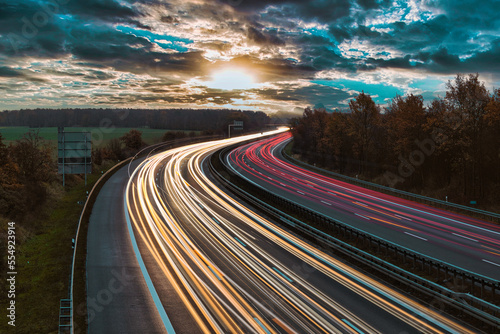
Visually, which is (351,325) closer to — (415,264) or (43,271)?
(415,264)

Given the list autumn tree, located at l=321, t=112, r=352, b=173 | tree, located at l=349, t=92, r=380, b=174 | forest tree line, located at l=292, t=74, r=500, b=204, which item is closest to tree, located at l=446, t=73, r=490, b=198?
forest tree line, located at l=292, t=74, r=500, b=204

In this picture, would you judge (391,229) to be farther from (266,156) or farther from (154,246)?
(266,156)

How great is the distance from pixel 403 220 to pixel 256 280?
17.3 m

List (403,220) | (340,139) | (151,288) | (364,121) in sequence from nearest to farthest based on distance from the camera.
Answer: (151,288)
(403,220)
(364,121)
(340,139)

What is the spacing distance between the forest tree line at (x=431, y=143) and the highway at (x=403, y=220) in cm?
823

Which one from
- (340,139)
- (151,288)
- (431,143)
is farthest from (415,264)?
(340,139)

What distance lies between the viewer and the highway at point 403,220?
68.7ft

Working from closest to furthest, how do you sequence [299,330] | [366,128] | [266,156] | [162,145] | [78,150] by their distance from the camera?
[299,330], [78,150], [366,128], [266,156], [162,145]

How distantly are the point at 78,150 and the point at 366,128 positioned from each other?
1715 inches

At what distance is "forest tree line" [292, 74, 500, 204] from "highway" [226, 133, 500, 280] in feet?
27.0

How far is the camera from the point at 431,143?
43.7 metres

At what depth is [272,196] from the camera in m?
33.7

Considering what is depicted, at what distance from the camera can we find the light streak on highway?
12.9m

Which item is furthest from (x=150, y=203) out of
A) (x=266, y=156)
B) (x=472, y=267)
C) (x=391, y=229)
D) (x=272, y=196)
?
(x=266, y=156)
